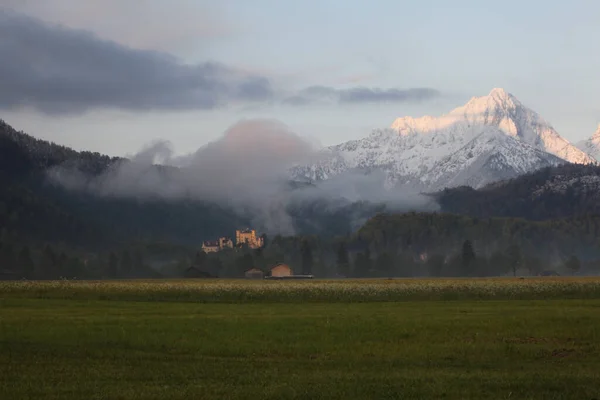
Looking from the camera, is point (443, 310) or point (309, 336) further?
point (443, 310)

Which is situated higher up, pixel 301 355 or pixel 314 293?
pixel 314 293

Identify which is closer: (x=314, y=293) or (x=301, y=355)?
(x=301, y=355)

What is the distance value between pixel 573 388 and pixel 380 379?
833 cm

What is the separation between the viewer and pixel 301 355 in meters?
52.1

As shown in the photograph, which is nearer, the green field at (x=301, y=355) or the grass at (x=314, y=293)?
the green field at (x=301, y=355)

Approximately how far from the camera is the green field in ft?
118

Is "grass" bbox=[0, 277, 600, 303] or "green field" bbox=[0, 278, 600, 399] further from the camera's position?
"grass" bbox=[0, 277, 600, 303]

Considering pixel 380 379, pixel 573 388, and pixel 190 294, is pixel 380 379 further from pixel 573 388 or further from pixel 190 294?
pixel 190 294

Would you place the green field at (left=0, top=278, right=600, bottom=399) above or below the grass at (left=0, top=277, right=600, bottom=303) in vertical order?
below

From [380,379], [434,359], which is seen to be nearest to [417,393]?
[380,379]

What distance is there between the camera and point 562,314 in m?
72.6

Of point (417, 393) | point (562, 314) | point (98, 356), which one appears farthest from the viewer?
point (562, 314)

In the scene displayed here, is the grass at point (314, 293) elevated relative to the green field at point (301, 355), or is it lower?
elevated

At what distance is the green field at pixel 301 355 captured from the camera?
118ft
